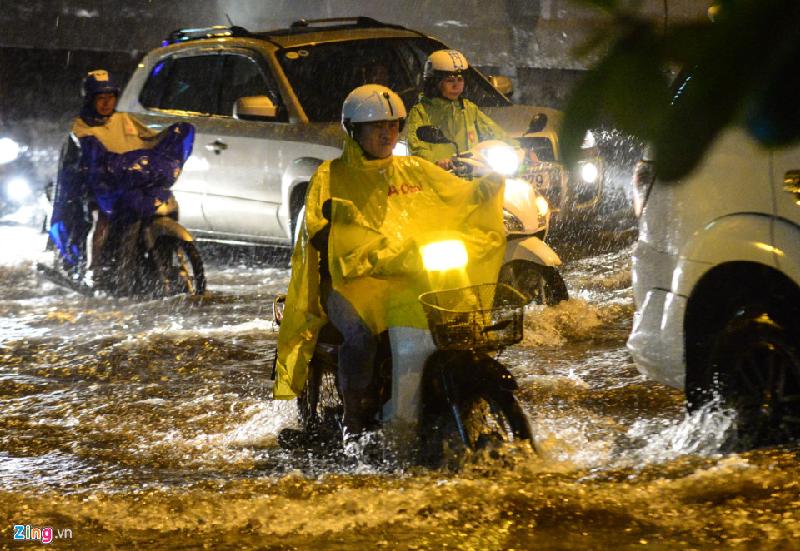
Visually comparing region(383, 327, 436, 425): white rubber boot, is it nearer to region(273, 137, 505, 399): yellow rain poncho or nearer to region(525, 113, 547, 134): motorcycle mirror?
region(273, 137, 505, 399): yellow rain poncho

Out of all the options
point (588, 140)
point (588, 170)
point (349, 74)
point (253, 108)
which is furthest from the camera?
point (349, 74)

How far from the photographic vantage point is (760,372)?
4340 mm

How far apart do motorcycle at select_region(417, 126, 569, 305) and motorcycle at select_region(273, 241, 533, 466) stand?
2.68 metres

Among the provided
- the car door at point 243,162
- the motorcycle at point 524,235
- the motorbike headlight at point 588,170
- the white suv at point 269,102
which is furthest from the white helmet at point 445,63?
the motorbike headlight at point 588,170

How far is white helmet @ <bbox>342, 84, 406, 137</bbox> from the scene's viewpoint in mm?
4770

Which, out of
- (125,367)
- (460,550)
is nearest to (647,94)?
(460,550)

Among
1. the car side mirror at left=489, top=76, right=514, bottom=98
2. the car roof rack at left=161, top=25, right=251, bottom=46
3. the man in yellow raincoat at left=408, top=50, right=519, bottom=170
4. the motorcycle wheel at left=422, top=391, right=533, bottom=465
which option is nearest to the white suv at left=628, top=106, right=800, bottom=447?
the motorcycle wheel at left=422, top=391, right=533, bottom=465

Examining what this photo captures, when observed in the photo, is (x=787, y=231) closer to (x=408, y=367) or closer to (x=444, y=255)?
(x=444, y=255)

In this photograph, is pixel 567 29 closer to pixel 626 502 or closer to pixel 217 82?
pixel 626 502

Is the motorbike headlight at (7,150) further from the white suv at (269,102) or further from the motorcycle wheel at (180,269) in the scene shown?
the motorcycle wheel at (180,269)

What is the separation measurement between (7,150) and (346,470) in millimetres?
10223

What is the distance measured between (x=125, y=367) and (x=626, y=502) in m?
3.97

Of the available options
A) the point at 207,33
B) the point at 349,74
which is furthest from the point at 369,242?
the point at 207,33

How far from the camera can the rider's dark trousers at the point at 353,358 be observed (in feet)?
15.1
